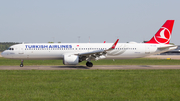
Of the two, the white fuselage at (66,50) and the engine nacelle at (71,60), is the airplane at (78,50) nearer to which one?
the white fuselage at (66,50)

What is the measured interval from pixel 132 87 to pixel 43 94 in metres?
5.68

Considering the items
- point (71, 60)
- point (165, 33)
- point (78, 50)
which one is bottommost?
point (71, 60)

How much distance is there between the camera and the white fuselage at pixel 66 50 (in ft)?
101

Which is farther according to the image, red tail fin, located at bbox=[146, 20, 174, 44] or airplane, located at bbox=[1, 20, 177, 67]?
red tail fin, located at bbox=[146, 20, 174, 44]

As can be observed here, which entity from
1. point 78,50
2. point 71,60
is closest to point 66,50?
point 78,50

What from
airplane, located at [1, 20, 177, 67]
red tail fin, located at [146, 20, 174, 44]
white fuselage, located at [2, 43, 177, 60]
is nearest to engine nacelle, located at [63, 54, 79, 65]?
airplane, located at [1, 20, 177, 67]

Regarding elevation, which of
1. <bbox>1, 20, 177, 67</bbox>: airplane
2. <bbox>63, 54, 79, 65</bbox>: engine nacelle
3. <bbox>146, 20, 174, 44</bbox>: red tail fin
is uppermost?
<bbox>146, 20, 174, 44</bbox>: red tail fin

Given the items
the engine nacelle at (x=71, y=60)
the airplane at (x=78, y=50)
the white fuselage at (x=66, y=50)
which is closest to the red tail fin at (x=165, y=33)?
the airplane at (x=78, y=50)

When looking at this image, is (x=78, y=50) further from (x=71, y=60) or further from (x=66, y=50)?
(x=71, y=60)

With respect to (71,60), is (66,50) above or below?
Answer: above

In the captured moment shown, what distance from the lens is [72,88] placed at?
1315cm

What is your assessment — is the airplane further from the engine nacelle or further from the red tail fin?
the engine nacelle

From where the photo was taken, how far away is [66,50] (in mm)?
31125

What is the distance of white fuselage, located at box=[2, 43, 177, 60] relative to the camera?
30812 millimetres
